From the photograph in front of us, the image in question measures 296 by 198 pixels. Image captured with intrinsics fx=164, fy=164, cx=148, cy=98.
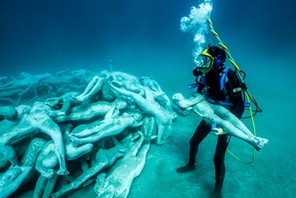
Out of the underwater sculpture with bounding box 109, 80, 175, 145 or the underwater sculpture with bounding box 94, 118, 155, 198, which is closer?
the underwater sculpture with bounding box 94, 118, 155, 198

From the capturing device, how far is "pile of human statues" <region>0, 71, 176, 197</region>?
310cm

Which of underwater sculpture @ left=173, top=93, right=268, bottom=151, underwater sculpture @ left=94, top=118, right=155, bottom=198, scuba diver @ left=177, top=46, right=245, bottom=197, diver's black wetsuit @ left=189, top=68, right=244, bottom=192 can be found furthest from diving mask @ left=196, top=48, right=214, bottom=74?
underwater sculpture @ left=94, top=118, right=155, bottom=198

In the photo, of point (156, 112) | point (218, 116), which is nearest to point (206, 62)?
point (218, 116)

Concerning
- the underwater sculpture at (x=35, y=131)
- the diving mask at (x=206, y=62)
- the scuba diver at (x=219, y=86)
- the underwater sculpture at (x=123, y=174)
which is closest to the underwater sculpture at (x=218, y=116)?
the scuba diver at (x=219, y=86)

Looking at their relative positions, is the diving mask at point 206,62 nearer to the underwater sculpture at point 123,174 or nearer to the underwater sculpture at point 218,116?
the underwater sculpture at point 218,116

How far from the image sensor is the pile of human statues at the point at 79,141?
10.2 ft

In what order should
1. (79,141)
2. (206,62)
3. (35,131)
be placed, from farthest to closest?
(35,131), (79,141), (206,62)

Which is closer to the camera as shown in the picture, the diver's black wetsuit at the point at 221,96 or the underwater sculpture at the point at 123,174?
the diver's black wetsuit at the point at 221,96

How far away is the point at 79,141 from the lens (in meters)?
3.33

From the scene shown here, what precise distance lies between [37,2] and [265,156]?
71.7 m

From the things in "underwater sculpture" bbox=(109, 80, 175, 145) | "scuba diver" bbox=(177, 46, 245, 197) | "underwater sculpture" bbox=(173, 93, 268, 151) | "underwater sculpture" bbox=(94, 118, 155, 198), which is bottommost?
"underwater sculpture" bbox=(94, 118, 155, 198)

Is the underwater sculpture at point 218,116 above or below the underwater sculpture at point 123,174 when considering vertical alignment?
above

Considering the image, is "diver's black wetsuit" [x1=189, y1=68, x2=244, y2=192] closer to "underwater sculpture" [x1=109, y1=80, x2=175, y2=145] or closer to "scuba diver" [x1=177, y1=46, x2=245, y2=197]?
"scuba diver" [x1=177, y1=46, x2=245, y2=197]

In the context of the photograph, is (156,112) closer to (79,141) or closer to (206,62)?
(79,141)
